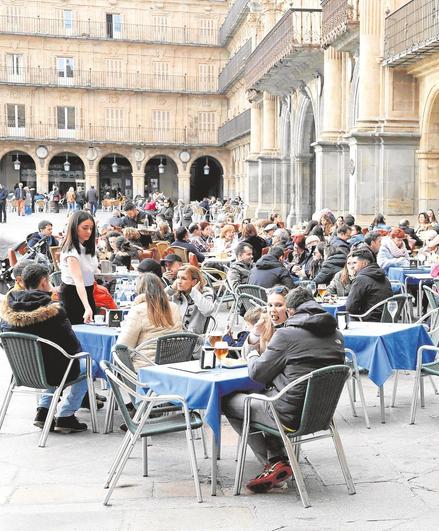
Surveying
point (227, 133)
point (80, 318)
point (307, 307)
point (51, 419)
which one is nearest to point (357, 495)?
point (307, 307)

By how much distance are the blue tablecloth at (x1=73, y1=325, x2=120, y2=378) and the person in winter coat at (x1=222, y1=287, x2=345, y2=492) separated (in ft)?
6.41

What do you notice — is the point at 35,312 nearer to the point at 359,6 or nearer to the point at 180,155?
the point at 359,6

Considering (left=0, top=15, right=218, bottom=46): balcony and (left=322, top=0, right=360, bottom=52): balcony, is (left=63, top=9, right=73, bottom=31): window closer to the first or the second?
(left=0, top=15, right=218, bottom=46): balcony

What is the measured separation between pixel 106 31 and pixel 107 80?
299 centimetres

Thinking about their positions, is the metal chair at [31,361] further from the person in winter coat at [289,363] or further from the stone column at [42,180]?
the stone column at [42,180]

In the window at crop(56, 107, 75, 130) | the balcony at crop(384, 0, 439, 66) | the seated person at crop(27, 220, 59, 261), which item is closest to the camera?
the seated person at crop(27, 220, 59, 261)

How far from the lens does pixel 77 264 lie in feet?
27.8

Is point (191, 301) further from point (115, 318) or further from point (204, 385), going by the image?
point (204, 385)

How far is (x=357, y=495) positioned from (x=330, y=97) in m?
17.6

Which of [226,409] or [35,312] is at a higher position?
[35,312]

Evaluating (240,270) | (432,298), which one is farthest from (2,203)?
(432,298)

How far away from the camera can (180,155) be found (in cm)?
5412

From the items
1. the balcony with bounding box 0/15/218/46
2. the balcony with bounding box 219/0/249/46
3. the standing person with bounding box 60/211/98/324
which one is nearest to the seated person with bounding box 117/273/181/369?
the standing person with bounding box 60/211/98/324

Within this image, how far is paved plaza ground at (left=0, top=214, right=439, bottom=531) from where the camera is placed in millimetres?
5418
